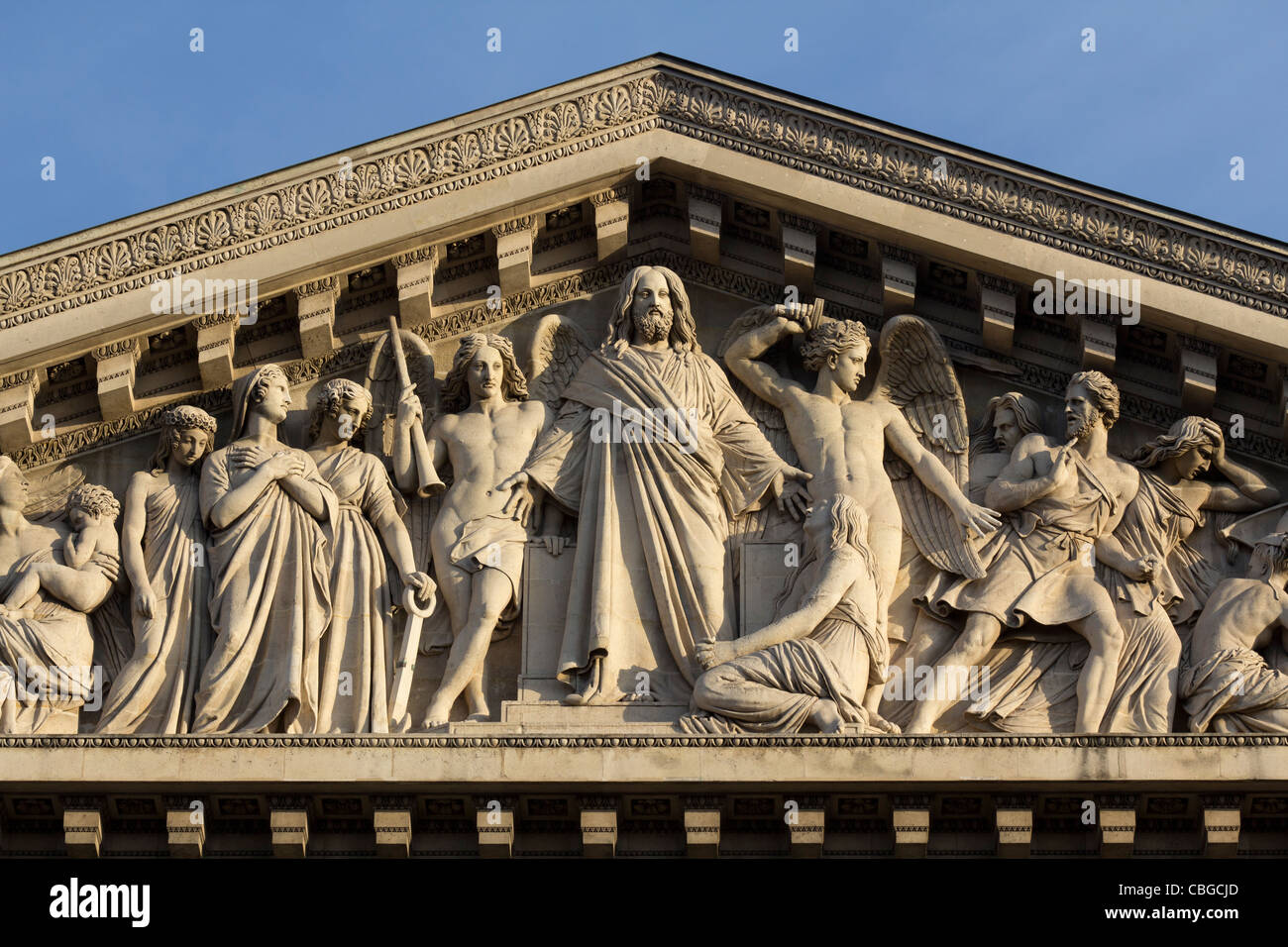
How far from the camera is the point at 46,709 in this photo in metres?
20.2

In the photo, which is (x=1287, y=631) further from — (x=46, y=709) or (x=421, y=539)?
(x=46, y=709)

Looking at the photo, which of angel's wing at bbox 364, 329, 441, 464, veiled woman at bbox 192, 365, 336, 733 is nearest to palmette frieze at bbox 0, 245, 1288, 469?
angel's wing at bbox 364, 329, 441, 464

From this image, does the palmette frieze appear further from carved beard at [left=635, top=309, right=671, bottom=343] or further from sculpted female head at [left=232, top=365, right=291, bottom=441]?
carved beard at [left=635, top=309, right=671, bottom=343]

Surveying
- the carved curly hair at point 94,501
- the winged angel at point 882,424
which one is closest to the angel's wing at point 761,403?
the winged angel at point 882,424

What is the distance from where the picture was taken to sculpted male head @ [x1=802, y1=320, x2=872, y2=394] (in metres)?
21.5

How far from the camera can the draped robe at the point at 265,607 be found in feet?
65.8

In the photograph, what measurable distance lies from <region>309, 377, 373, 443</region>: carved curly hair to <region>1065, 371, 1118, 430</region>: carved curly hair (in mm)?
5027

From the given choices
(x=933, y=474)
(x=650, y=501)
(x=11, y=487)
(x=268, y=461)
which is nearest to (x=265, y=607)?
(x=268, y=461)

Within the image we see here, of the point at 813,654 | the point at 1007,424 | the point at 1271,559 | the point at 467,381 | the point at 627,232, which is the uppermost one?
the point at 627,232

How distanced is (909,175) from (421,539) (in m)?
4.36

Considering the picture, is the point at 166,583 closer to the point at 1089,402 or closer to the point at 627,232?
the point at 627,232

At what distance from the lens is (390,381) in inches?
855

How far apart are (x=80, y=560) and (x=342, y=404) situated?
2132mm
